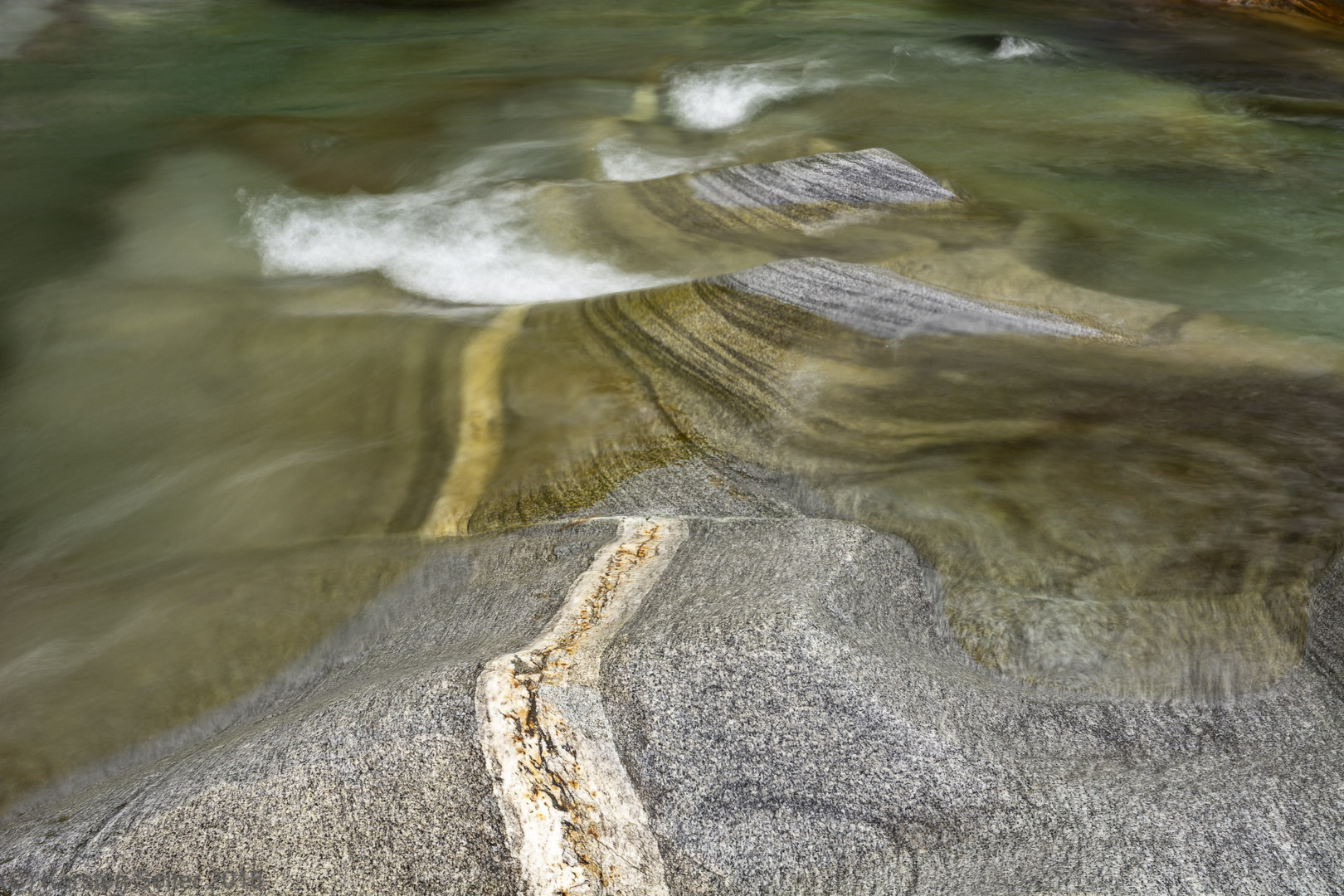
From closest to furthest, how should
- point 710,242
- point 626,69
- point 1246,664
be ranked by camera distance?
point 1246,664, point 710,242, point 626,69

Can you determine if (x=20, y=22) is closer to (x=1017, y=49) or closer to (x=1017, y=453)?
(x=1017, y=49)

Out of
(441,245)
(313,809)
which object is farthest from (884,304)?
(313,809)

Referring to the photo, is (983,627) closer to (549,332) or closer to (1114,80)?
(549,332)

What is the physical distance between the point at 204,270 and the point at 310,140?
2115 millimetres

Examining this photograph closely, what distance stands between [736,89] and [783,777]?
6954 mm

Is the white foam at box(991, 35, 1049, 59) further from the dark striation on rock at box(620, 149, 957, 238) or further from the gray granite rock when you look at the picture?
the gray granite rock

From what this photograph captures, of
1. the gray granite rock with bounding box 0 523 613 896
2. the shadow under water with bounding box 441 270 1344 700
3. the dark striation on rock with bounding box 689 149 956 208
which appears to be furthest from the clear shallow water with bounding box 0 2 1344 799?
the gray granite rock with bounding box 0 523 613 896

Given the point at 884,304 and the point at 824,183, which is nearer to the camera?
the point at 884,304

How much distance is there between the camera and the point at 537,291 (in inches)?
184

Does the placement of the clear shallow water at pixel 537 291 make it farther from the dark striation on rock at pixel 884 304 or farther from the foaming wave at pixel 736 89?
the dark striation on rock at pixel 884 304

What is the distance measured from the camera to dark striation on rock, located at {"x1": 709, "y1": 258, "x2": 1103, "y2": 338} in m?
3.90

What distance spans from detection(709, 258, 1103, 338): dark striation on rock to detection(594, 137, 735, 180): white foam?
221cm

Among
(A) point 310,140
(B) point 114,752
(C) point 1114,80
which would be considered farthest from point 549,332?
(C) point 1114,80

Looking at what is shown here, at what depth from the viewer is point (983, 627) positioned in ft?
8.38
